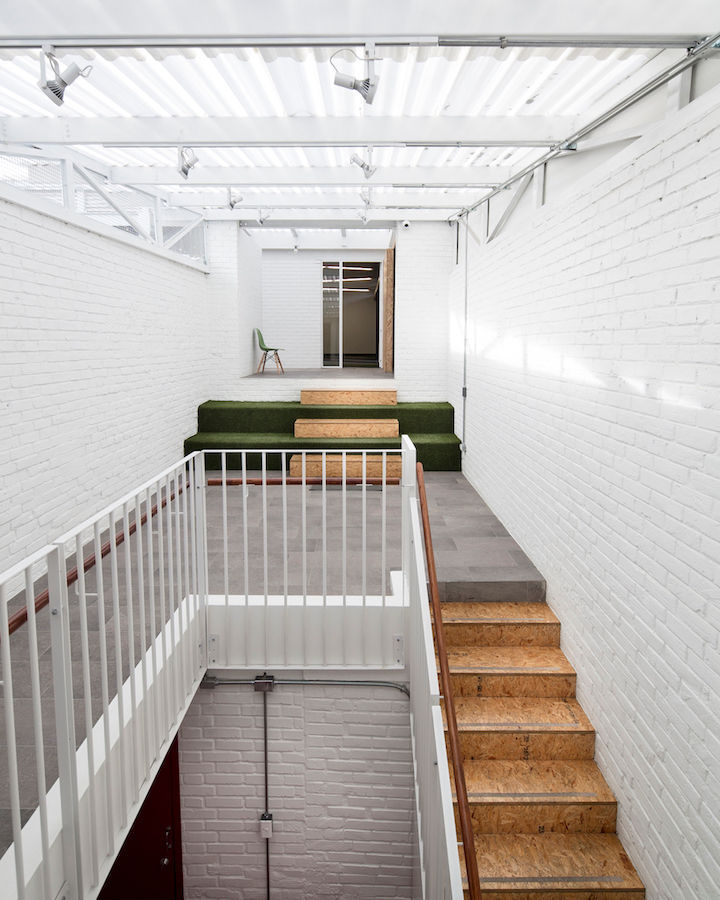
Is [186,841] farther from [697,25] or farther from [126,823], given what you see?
[697,25]

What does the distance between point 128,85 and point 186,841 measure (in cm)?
492

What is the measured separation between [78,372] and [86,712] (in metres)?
3.60

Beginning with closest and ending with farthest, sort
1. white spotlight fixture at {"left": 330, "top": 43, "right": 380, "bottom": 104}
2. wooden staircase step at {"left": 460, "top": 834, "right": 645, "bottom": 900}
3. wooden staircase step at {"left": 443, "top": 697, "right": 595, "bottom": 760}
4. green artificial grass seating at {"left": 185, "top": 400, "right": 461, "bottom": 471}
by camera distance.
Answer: white spotlight fixture at {"left": 330, "top": 43, "right": 380, "bottom": 104}, wooden staircase step at {"left": 460, "top": 834, "right": 645, "bottom": 900}, wooden staircase step at {"left": 443, "top": 697, "right": 595, "bottom": 760}, green artificial grass seating at {"left": 185, "top": 400, "right": 461, "bottom": 471}

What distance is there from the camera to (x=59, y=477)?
16.1 feet

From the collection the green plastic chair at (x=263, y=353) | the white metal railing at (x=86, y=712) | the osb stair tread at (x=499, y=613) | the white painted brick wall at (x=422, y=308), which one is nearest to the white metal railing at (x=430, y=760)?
the osb stair tread at (x=499, y=613)

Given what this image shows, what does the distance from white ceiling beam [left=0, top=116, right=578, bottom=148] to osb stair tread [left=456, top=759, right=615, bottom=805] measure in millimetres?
3585

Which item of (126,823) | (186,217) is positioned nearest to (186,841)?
(126,823)

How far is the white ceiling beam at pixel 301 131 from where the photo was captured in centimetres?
407

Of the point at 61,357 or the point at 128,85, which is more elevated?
the point at 128,85

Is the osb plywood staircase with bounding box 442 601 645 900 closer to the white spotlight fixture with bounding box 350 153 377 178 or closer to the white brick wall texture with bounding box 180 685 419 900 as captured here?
the white brick wall texture with bounding box 180 685 419 900

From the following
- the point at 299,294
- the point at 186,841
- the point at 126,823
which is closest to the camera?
the point at 126,823

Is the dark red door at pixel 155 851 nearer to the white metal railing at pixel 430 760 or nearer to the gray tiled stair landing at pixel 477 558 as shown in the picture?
the white metal railing at pixel 430 760

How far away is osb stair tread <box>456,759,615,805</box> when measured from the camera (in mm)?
3453

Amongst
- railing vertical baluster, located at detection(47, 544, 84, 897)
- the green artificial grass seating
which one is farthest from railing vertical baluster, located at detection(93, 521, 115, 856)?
the green artificial grass seating
